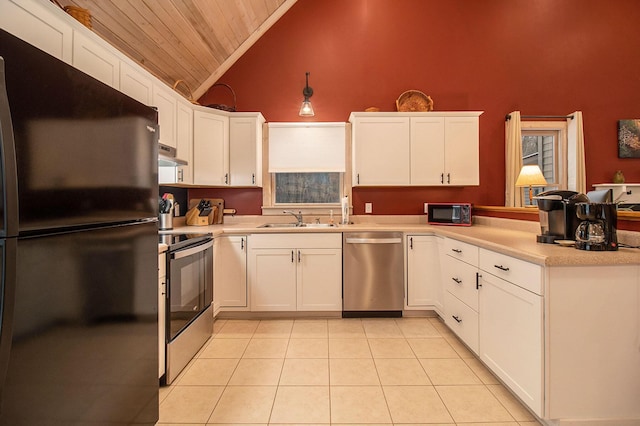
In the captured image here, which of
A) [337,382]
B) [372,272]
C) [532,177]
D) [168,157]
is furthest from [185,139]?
[532,177]

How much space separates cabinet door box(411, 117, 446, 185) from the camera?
3227mm

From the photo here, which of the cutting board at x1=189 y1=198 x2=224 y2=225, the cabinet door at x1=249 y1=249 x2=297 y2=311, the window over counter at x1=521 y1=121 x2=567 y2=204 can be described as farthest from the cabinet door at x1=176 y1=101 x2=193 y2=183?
the window over counter at x1=521 y1=121 x2=567 y2=204

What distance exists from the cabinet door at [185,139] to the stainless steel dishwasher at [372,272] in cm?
164

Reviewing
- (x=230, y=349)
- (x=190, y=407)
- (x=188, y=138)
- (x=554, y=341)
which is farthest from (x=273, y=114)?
(x=554, y=341)

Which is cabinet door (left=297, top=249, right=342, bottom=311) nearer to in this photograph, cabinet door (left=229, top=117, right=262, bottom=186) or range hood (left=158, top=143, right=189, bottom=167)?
cabinet door (left=229, top=117, right=262, bottom=186)

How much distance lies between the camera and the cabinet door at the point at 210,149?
10.0 ft

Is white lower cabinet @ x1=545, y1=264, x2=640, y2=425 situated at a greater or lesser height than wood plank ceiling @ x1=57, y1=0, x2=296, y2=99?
lesser

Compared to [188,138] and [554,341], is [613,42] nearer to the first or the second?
[554,341]

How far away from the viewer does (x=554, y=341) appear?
4.66 feet

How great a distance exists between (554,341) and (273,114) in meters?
3.24

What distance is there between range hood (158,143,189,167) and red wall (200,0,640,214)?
106cm

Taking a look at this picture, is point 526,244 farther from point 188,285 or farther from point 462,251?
point 188,285

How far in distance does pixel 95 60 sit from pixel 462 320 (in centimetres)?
295

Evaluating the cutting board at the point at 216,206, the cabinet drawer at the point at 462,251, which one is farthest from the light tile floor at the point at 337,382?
the cutting board at the point at 216,206
